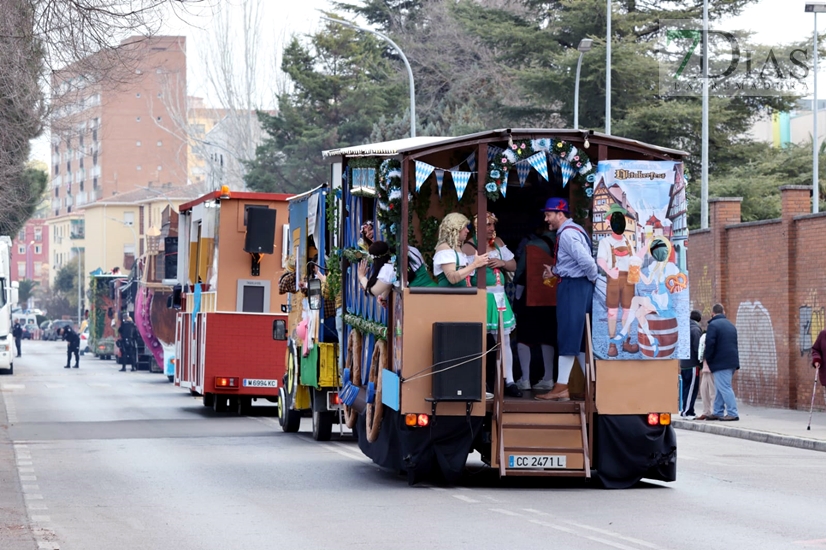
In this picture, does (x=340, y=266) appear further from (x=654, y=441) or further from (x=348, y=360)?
(x=654, y=441)

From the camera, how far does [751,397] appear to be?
95.5 feet

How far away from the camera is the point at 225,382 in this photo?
78.8 feet

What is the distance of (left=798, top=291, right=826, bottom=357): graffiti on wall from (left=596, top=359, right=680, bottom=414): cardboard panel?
13.7m

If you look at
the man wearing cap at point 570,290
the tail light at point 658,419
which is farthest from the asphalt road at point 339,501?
the man wearing cap at point 570,290

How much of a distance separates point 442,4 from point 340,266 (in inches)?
1786

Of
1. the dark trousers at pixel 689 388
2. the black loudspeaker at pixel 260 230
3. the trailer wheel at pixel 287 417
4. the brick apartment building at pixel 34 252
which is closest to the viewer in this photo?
the trailer wheel at pixel 287 417

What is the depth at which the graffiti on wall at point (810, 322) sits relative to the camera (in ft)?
86.6

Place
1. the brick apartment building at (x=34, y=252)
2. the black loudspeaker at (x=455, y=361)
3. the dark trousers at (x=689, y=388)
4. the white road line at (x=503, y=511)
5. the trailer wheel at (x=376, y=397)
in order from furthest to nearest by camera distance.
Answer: the brick apartment building at (x=34, y=252)
the dark trousers at (x=689, y=388)
the trailer wheel at (x=376, y=397)
the black loudspeaker at (x=455, y=361)
the white road line at (x=503, y=511)

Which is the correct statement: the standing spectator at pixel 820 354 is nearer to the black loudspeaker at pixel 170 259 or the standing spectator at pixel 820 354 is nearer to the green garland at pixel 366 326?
the green garland at pixel 366 326

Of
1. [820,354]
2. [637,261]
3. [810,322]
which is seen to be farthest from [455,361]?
[810,322]

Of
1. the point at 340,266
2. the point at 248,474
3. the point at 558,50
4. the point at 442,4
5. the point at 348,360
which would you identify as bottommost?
the point at 248,474

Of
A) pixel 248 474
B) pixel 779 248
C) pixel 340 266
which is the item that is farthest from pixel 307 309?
pixel 779 248

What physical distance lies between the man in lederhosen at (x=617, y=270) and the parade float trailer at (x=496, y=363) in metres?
0.06

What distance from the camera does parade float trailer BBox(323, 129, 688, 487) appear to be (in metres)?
13.1
